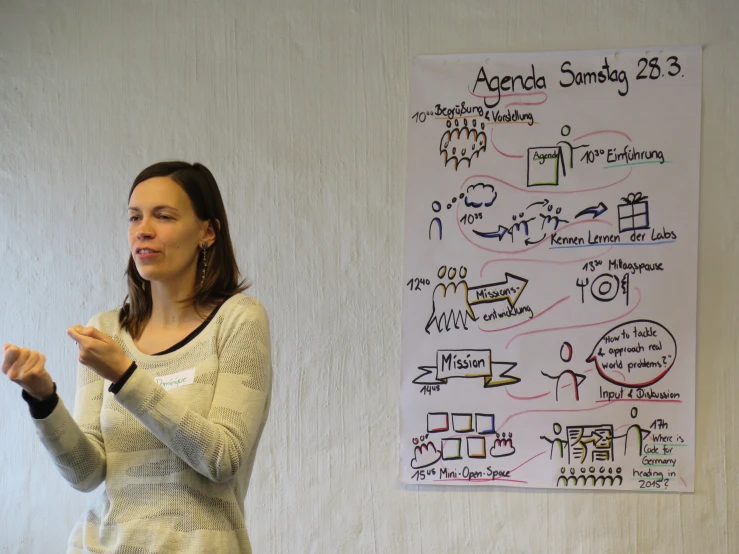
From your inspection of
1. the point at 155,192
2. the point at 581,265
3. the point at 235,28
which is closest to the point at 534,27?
Result: the point at 581,265

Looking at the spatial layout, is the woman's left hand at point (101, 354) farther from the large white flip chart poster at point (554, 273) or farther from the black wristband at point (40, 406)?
the large white flip chart poster at point (554, 273)

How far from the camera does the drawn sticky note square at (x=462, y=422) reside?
2783mm

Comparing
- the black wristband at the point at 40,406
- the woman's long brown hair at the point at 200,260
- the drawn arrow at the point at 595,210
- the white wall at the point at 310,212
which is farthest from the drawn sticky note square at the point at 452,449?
the black wristband at the point at 40,406

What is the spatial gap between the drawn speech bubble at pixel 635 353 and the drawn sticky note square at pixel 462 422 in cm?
43

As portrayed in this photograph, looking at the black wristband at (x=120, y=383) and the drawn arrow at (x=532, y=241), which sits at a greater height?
the drawn arrow at (x=532, y=241)

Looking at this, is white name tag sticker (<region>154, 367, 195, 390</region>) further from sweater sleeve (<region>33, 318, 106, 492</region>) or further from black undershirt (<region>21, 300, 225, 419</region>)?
sweater sleeve (<region>33, 318, 106, 492</region>)

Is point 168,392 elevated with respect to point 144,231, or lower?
lower

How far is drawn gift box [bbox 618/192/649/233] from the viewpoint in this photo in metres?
2.76

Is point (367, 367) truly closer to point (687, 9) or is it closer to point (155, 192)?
point (155, 192)

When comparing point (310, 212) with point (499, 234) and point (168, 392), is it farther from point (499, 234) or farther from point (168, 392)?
point (168, 392)

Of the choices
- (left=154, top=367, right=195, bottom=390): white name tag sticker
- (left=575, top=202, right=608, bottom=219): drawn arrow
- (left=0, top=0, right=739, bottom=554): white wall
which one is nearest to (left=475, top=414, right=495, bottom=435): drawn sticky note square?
(left=0, top=0, right=739, bottom=554): white wall

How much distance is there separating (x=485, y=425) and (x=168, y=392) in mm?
1516

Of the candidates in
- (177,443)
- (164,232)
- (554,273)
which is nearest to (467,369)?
(554,273)

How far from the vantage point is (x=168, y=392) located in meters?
1.47
